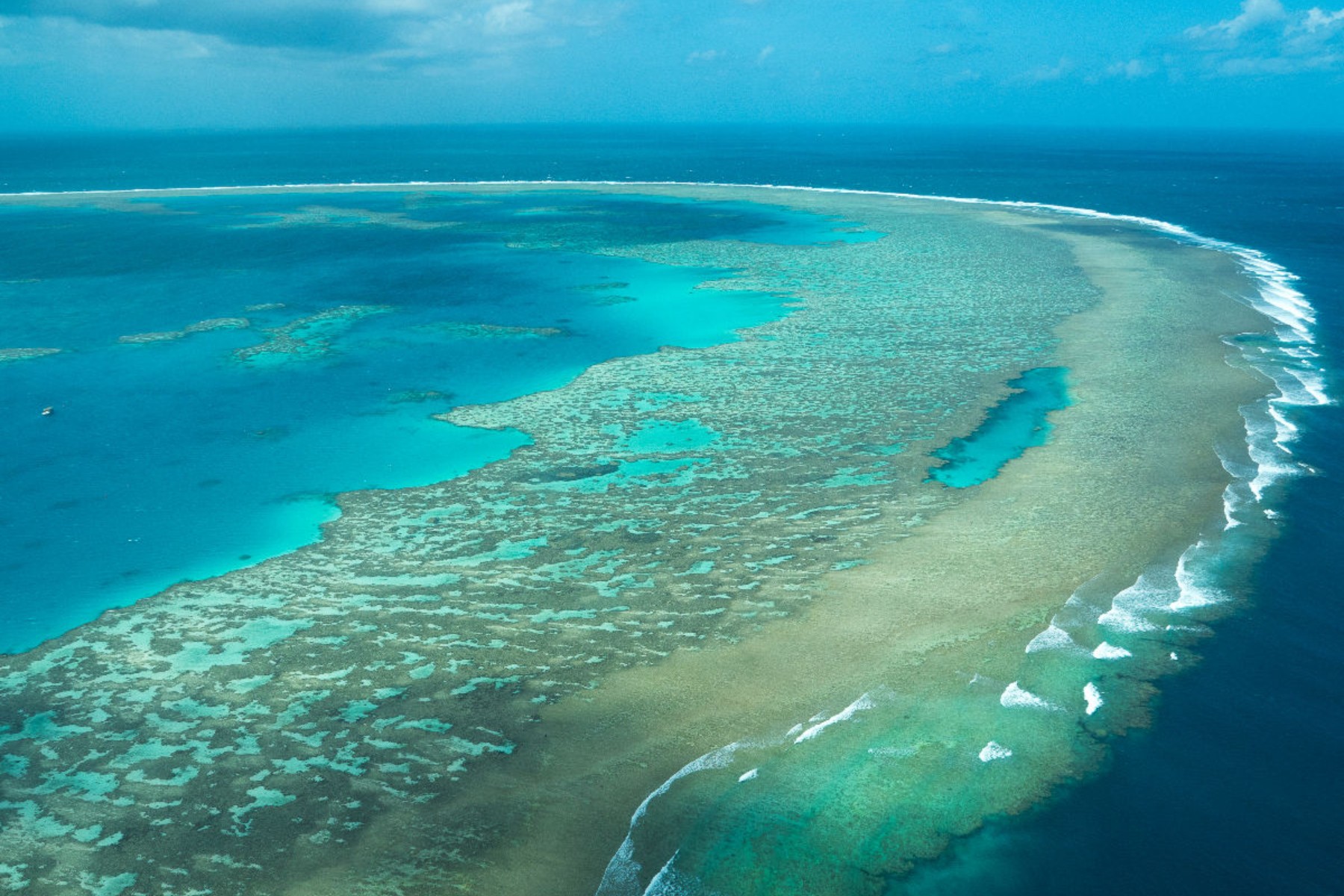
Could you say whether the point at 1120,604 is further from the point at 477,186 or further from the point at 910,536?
the point at 477,186

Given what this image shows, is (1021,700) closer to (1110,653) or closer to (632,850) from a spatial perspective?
(1110,653)

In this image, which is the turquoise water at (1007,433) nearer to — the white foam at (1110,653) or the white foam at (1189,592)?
the white foam at (1189,592)

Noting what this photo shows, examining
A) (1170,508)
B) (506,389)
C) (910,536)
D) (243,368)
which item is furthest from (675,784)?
(243,368)

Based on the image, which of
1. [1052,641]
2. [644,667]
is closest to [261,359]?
[644,667]

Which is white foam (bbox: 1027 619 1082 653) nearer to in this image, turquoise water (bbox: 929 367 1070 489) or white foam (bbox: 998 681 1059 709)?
white foam (bbox: 998 681 1059 709)

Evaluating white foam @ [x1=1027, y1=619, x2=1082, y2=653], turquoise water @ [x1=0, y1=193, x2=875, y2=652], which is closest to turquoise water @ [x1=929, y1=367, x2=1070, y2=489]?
white foam @ [x1=1027, y1=619, x2=1082, y2=653]

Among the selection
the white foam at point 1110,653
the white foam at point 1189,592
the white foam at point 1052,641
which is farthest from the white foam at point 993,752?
the white foam at point 1189,592
